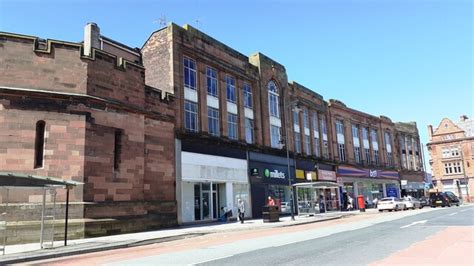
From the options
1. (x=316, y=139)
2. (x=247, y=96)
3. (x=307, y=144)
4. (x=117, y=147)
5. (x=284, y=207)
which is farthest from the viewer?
(x=316, y=139)

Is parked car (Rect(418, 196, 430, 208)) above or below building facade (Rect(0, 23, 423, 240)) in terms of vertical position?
below

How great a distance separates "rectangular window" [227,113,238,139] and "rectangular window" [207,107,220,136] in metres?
1.36

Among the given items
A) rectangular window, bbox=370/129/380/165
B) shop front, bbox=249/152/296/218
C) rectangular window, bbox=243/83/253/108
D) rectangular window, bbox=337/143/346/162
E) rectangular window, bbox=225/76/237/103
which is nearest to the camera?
shop front, bbox=249/152/296/218

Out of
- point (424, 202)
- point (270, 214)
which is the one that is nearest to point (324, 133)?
point (424, 202)

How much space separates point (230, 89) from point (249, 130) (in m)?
3.91

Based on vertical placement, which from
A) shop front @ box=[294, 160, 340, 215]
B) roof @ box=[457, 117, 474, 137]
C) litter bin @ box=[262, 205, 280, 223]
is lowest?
litter bin @ box=[262, 205, 280, 223]

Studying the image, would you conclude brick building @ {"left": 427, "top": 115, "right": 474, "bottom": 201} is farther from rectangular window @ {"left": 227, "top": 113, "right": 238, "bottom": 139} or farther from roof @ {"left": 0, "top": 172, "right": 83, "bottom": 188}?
roof @ {"left": 0, "top": 172, "right": 83, "bottom": 188}

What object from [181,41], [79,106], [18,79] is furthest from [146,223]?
[181,41]

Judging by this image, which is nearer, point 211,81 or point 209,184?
point 209,184

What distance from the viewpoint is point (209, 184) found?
2817cm

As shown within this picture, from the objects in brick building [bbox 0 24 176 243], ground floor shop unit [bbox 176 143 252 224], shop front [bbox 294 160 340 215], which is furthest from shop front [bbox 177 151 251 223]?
shop front [bbox 294 160 340 215]

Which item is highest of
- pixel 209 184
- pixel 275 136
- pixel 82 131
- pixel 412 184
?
pixel 275 136

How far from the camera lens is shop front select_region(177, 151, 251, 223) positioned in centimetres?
2592

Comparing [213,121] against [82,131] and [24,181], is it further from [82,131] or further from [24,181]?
[24,181]
